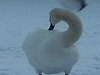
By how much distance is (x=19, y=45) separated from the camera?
6.24 metres

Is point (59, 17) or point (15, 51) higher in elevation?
point (59, 17)

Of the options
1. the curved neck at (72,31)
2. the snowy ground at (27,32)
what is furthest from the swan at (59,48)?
the snowy ground at (27,32)

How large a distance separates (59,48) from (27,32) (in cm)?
350

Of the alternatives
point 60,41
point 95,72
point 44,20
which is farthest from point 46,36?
point 44,20

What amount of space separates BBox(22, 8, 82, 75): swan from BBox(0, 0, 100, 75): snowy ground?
728 millimetres

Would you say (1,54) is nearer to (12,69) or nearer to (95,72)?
(12,69)

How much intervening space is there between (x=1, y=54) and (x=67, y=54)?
1.87 meters

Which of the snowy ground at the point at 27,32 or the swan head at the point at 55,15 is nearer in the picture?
the swan head at the point at 55,15

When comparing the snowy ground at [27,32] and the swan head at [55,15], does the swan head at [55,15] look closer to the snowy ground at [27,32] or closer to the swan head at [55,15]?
the swan head at [55,15]

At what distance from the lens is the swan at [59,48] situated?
3903mm

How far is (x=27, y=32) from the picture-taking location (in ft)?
24.2

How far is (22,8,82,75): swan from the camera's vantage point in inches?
154

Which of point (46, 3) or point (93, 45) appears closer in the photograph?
point (93, 45)

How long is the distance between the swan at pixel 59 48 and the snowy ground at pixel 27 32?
0.73 m
